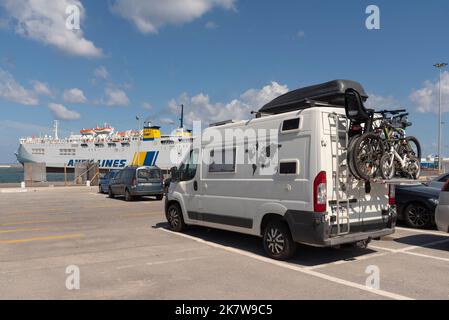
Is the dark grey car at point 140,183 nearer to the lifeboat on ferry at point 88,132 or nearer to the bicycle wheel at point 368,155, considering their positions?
the bicycle wheel at point 368,155

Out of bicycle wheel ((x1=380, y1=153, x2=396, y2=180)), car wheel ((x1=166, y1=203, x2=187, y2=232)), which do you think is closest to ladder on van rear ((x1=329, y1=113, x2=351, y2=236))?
bicycle wheel ((x1=380, y1=153, x2=396, y2=180))

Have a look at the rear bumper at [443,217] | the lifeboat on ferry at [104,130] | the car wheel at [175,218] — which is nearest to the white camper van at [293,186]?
the rear bumper at [443,217]

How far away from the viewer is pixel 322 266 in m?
6.25

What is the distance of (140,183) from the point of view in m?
18.5

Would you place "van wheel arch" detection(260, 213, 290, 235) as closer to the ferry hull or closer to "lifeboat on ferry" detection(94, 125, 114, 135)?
the ferry hull

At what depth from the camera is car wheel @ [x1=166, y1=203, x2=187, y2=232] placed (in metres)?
9.49

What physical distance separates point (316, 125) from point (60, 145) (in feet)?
306

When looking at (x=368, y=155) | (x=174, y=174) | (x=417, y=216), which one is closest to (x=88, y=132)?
A: (x=174, y=174)

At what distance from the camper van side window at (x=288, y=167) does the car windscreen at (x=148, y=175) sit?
A: 1301cm

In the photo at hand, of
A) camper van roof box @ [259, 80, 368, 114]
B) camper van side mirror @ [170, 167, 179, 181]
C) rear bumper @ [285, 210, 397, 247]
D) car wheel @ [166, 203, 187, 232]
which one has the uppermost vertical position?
camper van roof box @ [259, 80, 368, 114]

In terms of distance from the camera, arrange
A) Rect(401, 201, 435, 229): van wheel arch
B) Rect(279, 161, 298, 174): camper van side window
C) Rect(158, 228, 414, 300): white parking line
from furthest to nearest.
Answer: Rect(401, 201, 435, 229): van wheel arch < Rect(279, 161, 298, 174): camper van side window < Rect(158, 228, 414, 300): white parking line

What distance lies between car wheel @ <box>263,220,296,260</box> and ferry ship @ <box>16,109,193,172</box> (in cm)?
6485
